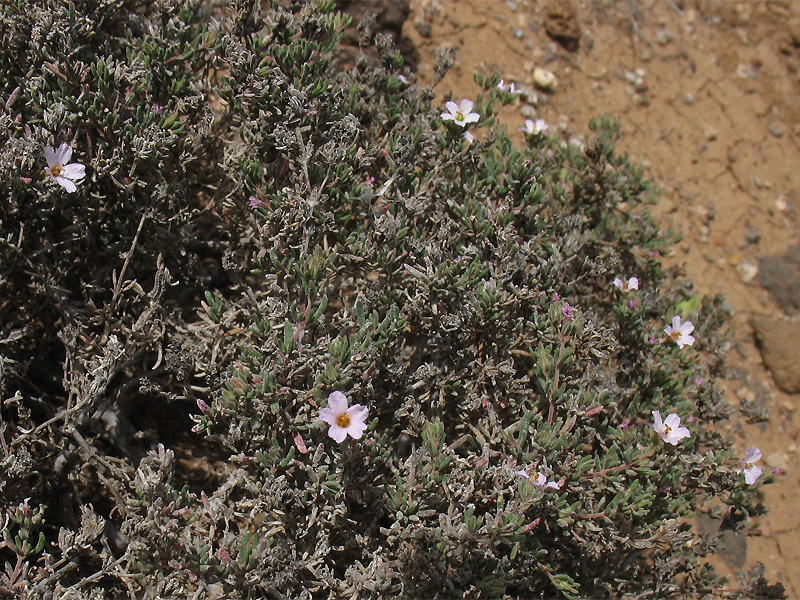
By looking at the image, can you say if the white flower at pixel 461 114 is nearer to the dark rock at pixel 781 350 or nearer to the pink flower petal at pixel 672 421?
the pink flower petal at pixel 672 421

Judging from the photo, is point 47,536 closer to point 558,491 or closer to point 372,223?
point 372,223

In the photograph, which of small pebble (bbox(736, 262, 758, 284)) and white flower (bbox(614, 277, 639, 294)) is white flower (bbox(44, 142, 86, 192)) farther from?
small pebble (bbox(736, 262, 758, 284))

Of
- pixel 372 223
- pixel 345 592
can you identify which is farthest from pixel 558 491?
pixel 372 223

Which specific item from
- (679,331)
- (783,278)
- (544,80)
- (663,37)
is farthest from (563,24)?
(679,331)

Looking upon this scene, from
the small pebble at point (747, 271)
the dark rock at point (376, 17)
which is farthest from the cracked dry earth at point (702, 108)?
the dark rock at point (376, 17)

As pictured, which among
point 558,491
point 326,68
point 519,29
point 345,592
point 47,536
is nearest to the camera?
point 345,592
